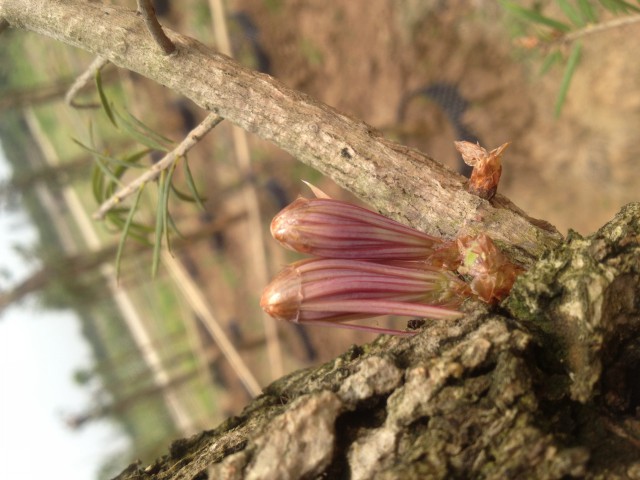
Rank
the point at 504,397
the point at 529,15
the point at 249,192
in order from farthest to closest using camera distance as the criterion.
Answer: the point at 249,192 → the point at 529,15 → the point at 504,397

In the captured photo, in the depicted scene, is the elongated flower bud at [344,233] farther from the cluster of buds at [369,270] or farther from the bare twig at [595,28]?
the bare twig at [595,28]

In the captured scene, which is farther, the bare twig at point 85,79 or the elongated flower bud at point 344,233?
the bare twig at point 85,79

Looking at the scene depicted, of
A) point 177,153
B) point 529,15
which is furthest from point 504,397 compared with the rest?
point 529,15

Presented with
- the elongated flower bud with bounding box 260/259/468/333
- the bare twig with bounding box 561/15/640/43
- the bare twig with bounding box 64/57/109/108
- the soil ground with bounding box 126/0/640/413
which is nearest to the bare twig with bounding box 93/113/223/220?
the bare twig with bounding box 64/57/109/108

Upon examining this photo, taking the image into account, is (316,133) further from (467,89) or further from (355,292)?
(467,89)

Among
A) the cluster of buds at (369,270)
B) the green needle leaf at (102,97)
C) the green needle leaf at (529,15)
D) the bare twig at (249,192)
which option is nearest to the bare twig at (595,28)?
the green needle leaf at (529,15)

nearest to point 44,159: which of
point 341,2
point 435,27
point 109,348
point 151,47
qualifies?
point 109,348

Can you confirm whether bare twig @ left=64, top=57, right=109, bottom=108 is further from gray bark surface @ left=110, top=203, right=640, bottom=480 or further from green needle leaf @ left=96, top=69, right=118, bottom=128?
gray bark surface @ left=110, top=203, right=640, bottom=480

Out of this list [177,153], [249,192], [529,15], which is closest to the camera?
[177,153]
